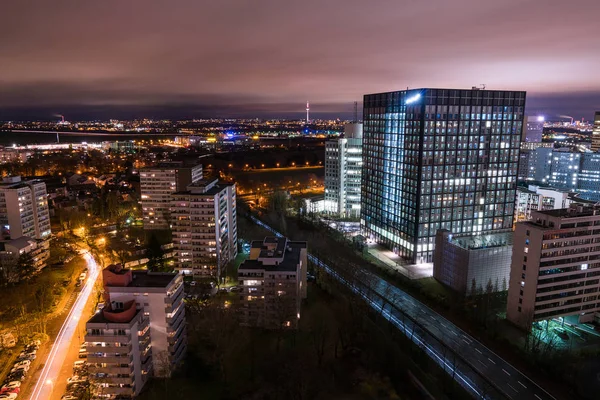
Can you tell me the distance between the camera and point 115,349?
1752cm

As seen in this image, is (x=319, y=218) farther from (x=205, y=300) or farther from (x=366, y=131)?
(x=205, y=300)

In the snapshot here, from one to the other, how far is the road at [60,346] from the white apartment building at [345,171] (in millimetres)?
26506

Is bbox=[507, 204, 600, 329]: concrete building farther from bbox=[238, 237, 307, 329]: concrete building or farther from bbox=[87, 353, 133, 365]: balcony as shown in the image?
bbox=[87, 353, 133, 365]: balcony

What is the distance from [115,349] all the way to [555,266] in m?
22.6

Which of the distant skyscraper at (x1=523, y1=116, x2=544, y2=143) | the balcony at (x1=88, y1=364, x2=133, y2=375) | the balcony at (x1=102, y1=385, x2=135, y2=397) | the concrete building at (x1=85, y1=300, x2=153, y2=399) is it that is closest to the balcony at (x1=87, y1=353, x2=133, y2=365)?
the concrete building at (x1=85, y1=300, x2=153, y2=399)

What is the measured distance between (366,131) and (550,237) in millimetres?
19736

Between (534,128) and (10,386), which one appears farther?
(534,128)

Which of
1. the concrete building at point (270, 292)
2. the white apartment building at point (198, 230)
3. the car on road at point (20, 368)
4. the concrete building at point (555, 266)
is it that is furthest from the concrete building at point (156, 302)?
the concrete building at point (555, 266)

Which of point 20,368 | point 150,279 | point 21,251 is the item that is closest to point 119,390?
point 150,279

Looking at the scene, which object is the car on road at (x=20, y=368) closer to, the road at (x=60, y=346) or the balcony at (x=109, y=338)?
the road at (x=60, y=346)

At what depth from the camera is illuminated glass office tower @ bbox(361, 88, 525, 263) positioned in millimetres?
31688

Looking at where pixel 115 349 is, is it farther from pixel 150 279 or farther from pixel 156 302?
pixel 150 279

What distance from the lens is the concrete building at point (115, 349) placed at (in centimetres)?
1738

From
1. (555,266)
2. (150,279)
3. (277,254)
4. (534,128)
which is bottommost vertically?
(555,266)
